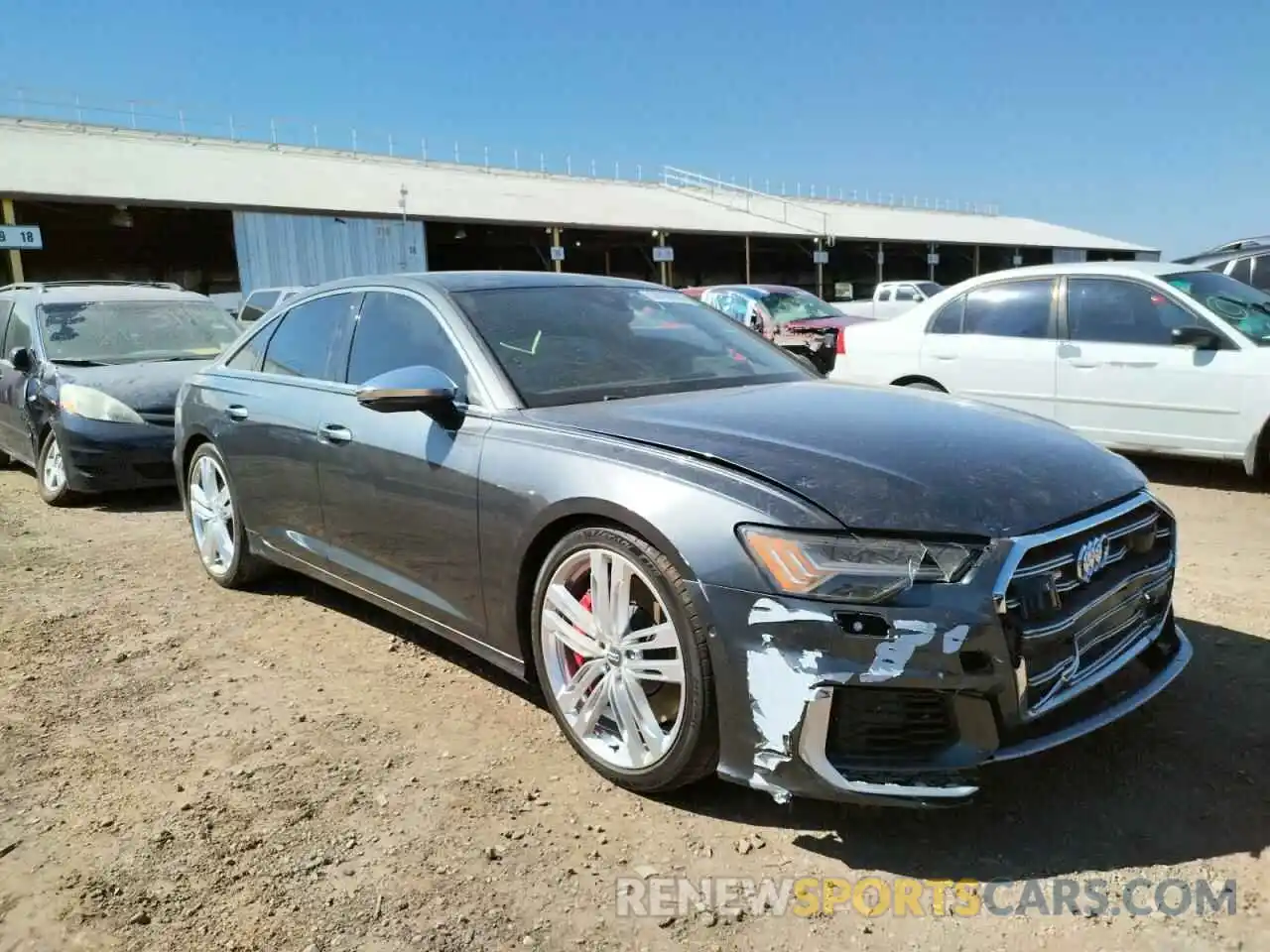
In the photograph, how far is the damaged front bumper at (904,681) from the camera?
2.19 meters

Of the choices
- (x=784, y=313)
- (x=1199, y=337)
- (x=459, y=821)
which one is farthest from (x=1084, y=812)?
(x=784, y=313)

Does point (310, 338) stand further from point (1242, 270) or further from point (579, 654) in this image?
point (1242, 270)

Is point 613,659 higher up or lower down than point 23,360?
lower down

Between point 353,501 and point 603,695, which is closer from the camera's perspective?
point 603,695

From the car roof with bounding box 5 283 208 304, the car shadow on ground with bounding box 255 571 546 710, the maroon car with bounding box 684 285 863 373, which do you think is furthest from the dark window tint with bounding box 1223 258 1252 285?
the car roof with bounding box 5 283 208 304

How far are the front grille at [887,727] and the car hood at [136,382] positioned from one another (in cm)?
581

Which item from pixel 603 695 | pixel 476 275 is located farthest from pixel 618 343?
pixel 603 695

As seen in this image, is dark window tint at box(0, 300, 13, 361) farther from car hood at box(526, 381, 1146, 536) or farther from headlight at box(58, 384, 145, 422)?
car hood at box(526, 381, 1146, 536)

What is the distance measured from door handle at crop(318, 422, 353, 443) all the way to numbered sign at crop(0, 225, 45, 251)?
20713 mm

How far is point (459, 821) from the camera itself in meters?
2.59

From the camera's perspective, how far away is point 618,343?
3562mm

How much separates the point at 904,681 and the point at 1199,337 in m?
5.02

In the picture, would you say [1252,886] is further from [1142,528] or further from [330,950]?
[330,950]

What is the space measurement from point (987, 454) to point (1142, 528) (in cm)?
48
